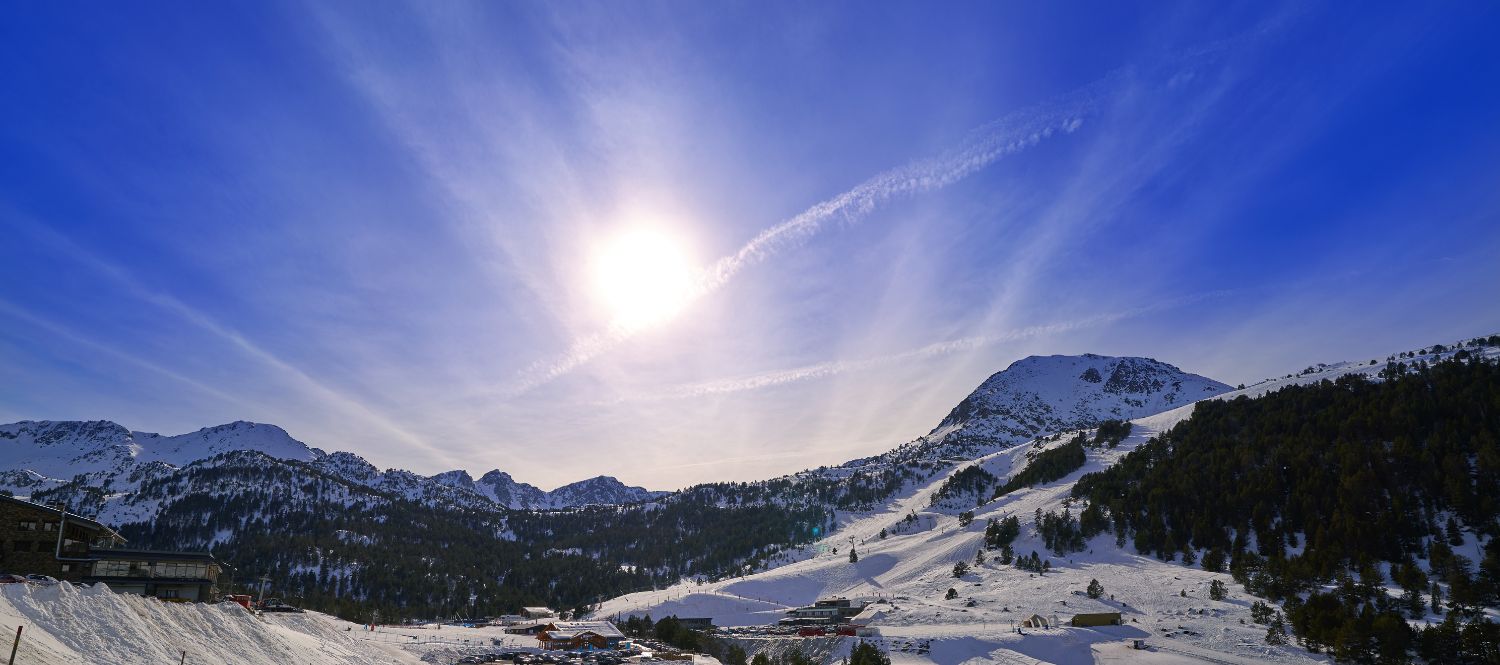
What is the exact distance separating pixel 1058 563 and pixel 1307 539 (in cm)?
3983

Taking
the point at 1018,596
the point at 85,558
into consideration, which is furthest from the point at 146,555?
the point at 1018,596

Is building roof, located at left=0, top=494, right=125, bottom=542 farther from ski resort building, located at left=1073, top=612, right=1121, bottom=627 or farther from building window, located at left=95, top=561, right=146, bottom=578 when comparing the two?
ski resort building, located at left=1073, top=612, right=1121, bottom=627

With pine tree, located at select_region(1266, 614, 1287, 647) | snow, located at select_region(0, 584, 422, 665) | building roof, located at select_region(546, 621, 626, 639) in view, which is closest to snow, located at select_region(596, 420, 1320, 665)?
pine tree, located at select_region(1266, 614, 1287, 647)

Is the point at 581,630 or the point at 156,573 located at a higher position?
the point at 156,573

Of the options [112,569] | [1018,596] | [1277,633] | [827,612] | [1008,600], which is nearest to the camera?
[112,569]

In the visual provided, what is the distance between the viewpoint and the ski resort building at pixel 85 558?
58.7m

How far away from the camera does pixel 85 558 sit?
2456 inches

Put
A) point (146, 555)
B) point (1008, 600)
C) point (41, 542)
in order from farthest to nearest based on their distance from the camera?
point (1008, 600), point (146, 555), point (41, 542)

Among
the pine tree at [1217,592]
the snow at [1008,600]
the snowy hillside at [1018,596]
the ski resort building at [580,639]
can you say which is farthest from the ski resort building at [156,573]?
the pine tree at [1217,592]

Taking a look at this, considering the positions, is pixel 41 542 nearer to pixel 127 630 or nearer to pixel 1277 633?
pixel 127 630

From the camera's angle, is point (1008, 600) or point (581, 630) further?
point (1008, 600)

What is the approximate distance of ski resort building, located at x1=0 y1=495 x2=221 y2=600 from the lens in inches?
2309

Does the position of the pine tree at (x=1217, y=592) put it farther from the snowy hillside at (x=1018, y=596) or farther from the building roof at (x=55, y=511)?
the building roof at (x=55, y=511)

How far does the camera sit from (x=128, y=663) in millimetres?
33656
